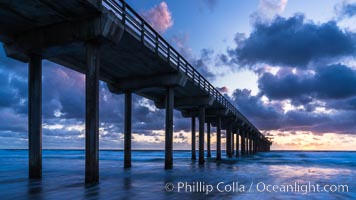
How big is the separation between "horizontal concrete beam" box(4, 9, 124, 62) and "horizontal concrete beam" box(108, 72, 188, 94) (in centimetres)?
A: 854

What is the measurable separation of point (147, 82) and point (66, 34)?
10.0 metres

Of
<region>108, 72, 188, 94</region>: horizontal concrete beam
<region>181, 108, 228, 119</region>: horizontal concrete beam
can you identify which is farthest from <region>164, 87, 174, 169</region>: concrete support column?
<region>181, 108, 228, 119</region>: horizontal concrete beam

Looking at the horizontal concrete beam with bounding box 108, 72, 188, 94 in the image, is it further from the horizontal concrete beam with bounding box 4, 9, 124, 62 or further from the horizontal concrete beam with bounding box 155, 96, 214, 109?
the horizontal concrete beam with bounding box 4, 9, 124, 62

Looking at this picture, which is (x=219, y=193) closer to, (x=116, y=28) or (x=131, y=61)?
(x=116, y=28)

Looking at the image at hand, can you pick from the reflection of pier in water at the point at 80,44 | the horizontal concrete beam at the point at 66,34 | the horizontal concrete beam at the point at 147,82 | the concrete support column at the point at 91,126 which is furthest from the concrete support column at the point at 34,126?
the horizontal concrete beam at the point at 147,82

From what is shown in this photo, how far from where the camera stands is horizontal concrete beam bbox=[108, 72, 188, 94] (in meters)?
23.6

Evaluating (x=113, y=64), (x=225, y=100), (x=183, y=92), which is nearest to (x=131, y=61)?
(x=113, y=64)

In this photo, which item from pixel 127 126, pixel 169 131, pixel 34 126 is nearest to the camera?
pixel 34 126

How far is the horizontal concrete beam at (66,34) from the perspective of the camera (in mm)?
13914

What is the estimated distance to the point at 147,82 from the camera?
24.1m

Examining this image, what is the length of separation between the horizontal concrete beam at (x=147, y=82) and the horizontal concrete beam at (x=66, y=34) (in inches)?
336

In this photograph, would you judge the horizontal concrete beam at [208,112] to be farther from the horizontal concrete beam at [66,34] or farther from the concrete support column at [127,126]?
the horizontal concrete beam at [66,34]

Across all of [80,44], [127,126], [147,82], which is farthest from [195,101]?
[80,44]

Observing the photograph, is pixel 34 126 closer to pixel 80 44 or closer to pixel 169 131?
pixel 80 44
